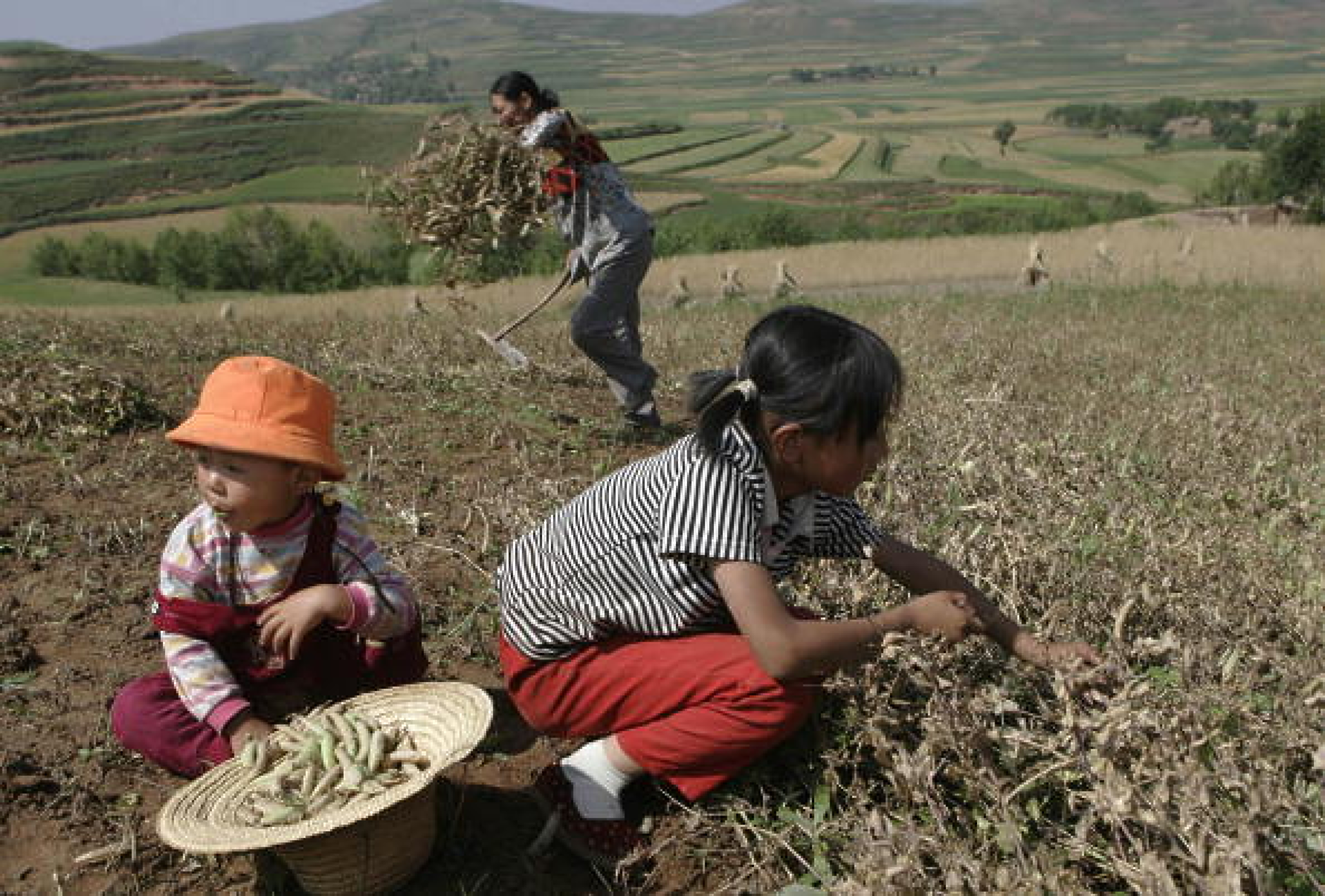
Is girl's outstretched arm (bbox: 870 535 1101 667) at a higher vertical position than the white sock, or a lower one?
higher

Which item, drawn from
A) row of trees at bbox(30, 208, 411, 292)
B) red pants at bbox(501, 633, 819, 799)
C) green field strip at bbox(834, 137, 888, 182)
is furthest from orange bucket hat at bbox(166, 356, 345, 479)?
green field strip at bbox(834, 137, 888, 182)

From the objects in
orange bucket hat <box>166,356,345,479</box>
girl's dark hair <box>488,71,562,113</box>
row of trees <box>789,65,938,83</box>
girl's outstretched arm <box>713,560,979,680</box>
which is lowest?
girl's outstretched arm <box>713,560,979,680</box>

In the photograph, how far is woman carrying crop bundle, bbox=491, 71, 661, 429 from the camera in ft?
18.4

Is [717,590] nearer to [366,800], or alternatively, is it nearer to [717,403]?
[717,403]

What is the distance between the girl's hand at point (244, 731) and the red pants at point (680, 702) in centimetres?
63

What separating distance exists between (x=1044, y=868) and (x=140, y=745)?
80.2 inches

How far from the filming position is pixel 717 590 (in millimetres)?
2270

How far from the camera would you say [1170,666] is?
2.29m

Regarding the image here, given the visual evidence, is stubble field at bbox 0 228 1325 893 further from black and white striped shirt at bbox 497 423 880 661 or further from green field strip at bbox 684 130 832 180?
green field strip at bbox 684 130 832 180

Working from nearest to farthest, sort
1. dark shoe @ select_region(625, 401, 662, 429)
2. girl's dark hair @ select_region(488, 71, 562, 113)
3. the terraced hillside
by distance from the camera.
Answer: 1. girl's dark hair @ select_region(488, 71, 562, 113)
2. dark shoe @ select_region(625, 401, 662, 429)
3. the terraced hillside

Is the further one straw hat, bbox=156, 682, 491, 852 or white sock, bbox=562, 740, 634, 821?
white sock, bbox=562, 740, 634, 821

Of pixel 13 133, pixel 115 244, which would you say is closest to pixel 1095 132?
pixel 115 244

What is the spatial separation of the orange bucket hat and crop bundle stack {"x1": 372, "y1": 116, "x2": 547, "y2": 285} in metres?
3.46

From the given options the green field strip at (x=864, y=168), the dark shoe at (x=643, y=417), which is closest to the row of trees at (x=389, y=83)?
the green field strip at (x=864, y=168)
